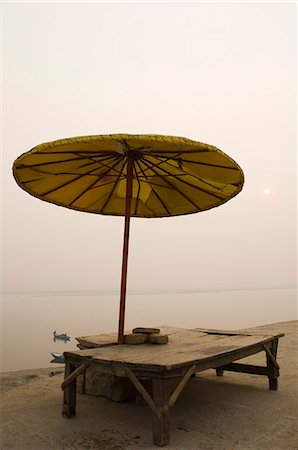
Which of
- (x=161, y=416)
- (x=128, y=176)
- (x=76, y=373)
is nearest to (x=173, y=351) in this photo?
(x=161, y=416)

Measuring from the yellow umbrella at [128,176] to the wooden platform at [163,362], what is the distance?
2.07ft

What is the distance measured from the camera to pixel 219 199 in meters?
5.51

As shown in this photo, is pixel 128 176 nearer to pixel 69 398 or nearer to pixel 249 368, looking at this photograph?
pixel 69 398

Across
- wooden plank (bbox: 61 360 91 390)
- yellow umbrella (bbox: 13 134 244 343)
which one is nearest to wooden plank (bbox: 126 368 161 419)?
wooden plank (bbox: 61 360 91 390)

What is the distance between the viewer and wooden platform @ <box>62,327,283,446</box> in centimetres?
315

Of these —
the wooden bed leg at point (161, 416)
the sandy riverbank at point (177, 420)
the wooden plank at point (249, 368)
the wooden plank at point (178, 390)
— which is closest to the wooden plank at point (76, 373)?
the sandy riverbank at point (177, 420)

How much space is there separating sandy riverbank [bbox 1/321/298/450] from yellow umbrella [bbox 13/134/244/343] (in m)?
0.92

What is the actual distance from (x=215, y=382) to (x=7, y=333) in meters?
14.6

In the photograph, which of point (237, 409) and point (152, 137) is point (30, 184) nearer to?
point (152, 137)

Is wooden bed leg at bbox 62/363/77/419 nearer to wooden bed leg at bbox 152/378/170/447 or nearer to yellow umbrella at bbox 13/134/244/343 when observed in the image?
yellow umbrella at bbox 13/134/244/343

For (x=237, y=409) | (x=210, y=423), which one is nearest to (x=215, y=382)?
(x=237, y=409)

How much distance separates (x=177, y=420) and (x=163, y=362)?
0.94 metres

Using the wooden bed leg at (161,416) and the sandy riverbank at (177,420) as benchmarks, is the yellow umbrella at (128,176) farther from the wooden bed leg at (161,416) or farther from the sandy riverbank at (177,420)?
the wooden bed leg at (161,416)

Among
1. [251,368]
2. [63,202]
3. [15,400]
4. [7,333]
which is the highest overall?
[63,202]
